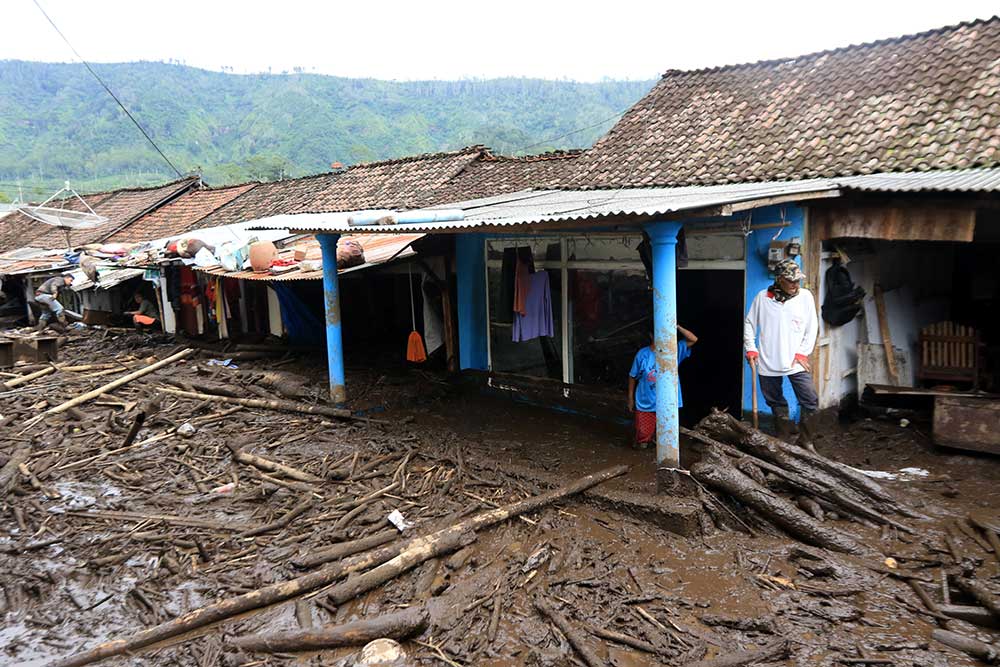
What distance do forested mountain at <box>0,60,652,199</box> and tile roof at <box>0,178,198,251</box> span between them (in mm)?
14544

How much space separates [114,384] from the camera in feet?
38.9

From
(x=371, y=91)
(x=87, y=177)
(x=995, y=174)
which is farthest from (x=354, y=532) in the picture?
(x=371, y=91)

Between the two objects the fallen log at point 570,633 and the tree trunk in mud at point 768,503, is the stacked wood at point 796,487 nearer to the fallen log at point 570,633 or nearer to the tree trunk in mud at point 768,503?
the tree trunk in mud at point 768,503

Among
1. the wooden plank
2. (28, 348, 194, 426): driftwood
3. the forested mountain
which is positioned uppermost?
the forested mountain

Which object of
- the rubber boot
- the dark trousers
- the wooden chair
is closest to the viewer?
the dark trousers

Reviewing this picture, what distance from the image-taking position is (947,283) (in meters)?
9.89

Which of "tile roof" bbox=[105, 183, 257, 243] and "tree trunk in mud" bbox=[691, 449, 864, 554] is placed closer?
"tree trunk in mud" bbox=[691, 449, 864, 554]

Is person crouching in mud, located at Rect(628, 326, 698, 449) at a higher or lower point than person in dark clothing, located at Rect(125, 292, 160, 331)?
lower

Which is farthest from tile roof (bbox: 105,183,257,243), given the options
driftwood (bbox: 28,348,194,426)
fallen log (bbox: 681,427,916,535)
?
fallen log (bbox: 681,427,916,535)

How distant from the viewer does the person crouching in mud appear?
7434 mm

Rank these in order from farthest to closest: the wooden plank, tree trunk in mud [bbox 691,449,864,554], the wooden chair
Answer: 1. the wooden plank
2. the wooden chair
3. tree trunk in mud [bbox 691,449,864,554]

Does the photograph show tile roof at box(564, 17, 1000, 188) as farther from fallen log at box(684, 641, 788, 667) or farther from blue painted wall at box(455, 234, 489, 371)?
fallen log at box(684, 641, 788, 667)

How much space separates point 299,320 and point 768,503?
34.7 feet

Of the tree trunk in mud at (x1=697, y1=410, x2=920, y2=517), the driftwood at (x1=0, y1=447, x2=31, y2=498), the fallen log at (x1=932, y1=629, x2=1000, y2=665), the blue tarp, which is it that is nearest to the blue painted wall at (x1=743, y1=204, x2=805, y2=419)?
the tree trunk in mud at (x1=697, y1=410, x2=920, y2=517)
